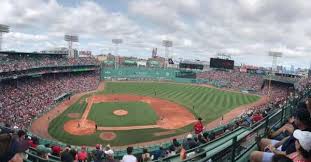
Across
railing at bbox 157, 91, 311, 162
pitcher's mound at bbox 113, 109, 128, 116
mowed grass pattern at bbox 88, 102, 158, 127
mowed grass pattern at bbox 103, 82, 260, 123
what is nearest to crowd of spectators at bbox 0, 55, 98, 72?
mowed grass pattern at bbox 103, 82, 260, 123

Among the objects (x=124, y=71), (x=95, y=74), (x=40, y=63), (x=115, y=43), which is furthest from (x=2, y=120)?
(x=115, y=43)

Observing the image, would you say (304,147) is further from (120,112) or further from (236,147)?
(120,112)

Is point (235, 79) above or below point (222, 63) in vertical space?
below

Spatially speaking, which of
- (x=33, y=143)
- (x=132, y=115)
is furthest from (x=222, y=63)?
(x=33, y=143)

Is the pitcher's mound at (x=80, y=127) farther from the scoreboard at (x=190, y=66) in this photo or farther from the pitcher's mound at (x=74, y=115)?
the scoreboard at (x=190, y=66)

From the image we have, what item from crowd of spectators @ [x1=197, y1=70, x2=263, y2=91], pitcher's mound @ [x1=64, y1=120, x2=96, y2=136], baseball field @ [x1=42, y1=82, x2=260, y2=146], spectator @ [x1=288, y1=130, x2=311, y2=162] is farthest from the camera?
crowd of spectators @ [x1=197, y1=70, x2=263, y2=91]

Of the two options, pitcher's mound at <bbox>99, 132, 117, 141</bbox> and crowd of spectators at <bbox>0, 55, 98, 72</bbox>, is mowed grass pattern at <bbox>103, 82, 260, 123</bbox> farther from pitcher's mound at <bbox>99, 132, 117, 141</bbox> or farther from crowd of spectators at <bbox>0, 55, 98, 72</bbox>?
pitcher's mound at <bbox>99, 132, 117, 141</bbox>
